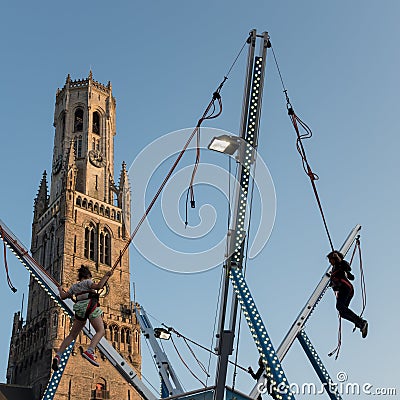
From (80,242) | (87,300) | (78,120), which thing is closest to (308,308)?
(87,300)

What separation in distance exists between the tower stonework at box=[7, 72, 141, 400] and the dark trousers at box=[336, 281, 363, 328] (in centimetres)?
3785

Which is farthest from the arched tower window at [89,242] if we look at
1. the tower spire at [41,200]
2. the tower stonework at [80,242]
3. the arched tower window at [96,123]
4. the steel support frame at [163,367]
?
the steel support frame at [163,367]

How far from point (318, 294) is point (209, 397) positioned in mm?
5668

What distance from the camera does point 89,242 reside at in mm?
62750

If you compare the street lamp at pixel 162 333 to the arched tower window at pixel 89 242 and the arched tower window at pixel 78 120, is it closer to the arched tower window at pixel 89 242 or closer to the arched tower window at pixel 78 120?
the arched tower window at pixel 89 242

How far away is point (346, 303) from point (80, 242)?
5110 centimetres

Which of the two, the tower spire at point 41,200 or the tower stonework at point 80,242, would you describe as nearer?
the tower stonework at point 80,242

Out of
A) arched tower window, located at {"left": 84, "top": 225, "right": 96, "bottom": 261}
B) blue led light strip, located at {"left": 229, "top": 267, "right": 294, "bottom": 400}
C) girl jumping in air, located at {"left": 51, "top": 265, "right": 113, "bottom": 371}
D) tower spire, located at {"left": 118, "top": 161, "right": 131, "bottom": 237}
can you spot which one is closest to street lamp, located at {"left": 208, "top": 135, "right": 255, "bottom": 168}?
blue led light strip, located at {"left": 229, "top": 267, "right": 294, "bottom": 400}

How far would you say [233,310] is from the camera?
41.4 ft

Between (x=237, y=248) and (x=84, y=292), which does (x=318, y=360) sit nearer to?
(x=237, y=248)

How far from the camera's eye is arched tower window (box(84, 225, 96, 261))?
6211 cm

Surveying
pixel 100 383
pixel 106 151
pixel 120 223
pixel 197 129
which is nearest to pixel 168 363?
pixel 197 129

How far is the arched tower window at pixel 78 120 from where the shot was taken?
7319 cm

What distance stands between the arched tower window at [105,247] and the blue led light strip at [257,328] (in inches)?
2018
